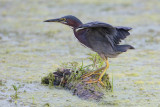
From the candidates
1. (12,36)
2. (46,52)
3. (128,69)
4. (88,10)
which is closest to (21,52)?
(46,52)

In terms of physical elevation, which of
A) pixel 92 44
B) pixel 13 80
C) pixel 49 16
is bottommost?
pixel 13 80

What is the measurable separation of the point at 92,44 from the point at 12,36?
4804mm

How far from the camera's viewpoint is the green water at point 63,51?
212 inches

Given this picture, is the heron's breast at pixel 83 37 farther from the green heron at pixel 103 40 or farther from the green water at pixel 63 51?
the green water at pixel 63 51

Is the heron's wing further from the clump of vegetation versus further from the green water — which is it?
the green water

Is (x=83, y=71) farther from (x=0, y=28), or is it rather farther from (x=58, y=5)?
(x=58, y=5)

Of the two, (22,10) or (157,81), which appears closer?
(157,81)

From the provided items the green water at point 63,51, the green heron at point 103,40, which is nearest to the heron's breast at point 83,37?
the green heron at point 103,40

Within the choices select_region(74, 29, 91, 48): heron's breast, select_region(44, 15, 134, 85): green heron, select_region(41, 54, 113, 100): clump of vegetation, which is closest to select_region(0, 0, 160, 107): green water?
select_region(41, 54, 113, 100): clump of vegetation

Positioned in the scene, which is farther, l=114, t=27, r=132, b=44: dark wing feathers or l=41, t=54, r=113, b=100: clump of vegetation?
l=114, t=27, r=132, b=44: dark wing feathers

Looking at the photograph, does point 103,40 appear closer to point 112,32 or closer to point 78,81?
point 112,32

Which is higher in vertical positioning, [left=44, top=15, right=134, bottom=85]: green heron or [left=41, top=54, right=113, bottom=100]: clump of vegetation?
[left=44, top=15, right=134, bottom=85]: green heron

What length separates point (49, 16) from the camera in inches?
476

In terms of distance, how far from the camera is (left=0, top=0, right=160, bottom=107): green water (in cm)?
539
